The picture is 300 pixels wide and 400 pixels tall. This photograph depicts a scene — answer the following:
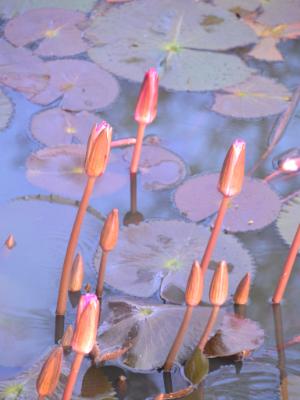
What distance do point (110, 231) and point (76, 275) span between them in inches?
11.3

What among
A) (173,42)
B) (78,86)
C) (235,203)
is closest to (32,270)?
(235,203)

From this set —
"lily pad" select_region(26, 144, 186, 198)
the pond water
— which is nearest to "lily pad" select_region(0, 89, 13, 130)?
the pond water


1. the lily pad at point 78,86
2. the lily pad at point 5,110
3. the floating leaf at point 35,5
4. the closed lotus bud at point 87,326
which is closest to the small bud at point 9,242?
the lily pad at point 5,110

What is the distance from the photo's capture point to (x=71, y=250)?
1.80 m

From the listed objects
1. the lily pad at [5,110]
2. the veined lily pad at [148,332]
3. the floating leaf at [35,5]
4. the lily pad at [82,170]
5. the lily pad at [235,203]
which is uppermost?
the floating leaf at [35,5]

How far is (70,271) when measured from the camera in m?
2.03

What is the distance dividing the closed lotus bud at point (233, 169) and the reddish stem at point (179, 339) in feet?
0.89

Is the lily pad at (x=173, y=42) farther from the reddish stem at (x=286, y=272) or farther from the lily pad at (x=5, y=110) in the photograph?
the reddish stem at (x=286, y=272)

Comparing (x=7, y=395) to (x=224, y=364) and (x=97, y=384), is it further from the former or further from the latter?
(x=224, y=364)

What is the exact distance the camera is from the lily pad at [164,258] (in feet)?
6.94

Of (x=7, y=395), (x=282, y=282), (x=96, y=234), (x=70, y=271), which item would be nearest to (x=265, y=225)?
(x=282, y=282)

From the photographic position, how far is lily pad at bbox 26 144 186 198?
247 centimetres

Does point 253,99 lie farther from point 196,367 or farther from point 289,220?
point 196,367

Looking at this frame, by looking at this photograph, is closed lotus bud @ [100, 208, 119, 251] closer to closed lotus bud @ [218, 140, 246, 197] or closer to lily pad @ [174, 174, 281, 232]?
closed lotus bud @ [218, 140, 246, 197]
